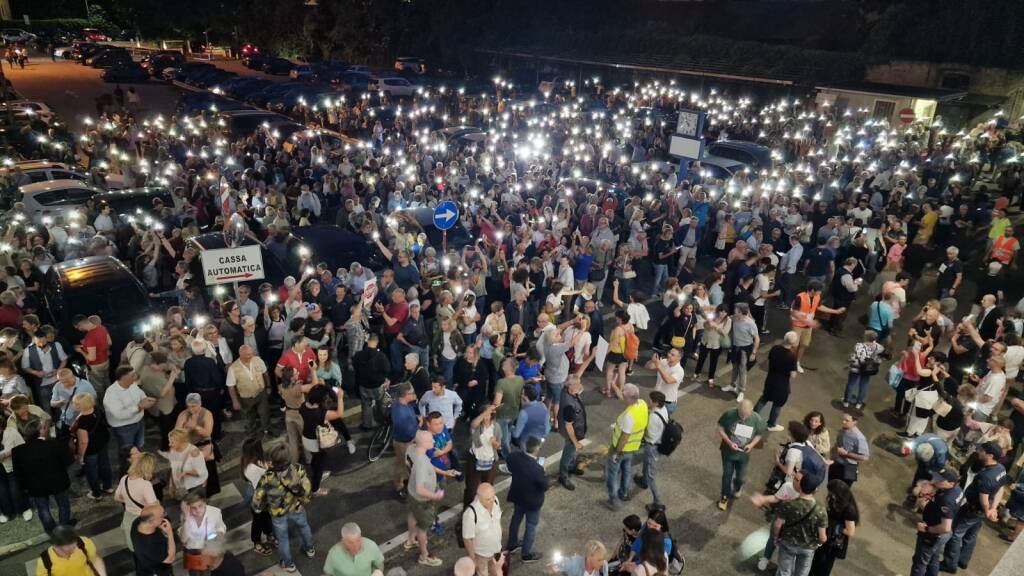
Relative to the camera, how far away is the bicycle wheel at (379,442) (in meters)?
8.41

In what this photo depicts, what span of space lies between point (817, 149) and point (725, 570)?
18890mm

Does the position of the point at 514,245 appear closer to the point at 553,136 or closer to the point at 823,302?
the point at 823,302

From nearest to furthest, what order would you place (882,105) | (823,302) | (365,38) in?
(823,302)
(882,105)
(365,38)

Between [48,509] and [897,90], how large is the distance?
31260mm

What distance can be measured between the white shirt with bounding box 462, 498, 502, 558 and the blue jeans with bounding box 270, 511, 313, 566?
5.98 feet

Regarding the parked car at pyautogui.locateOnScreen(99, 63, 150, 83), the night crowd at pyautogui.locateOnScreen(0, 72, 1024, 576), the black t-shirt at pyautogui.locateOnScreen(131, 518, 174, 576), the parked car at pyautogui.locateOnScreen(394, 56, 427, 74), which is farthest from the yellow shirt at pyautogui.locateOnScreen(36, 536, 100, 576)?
the parked car at pyautogui.locateOnScreen(99, 63, 150, 83)

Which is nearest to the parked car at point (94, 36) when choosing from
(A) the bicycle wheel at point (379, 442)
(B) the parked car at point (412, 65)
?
(B) the parked car at point (412, 65)

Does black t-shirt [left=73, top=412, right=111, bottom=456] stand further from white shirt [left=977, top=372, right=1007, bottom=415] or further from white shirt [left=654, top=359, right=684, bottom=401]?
white shirt [left=977, top=372, right=1007, bottom=415]

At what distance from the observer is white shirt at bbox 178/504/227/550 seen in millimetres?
5672

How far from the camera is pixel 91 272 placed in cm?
989

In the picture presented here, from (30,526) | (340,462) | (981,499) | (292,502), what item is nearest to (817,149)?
(981,499)

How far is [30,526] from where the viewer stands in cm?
712

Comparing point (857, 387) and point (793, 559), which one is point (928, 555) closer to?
point (793, 559)

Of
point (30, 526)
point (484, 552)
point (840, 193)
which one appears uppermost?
point (840, 193)
